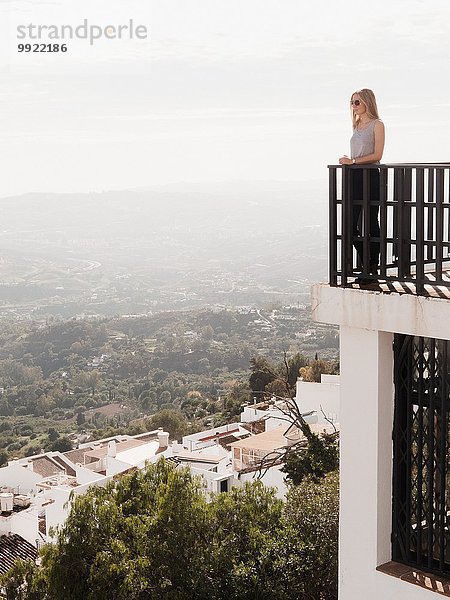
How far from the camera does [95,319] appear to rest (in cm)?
7988

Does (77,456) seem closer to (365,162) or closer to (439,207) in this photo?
(365,162)

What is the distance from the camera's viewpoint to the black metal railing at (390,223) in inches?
152

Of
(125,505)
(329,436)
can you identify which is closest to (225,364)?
(329,436)

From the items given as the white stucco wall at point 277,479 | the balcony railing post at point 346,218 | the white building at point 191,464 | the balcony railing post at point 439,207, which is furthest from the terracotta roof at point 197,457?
the balcony railing post at point 439,207

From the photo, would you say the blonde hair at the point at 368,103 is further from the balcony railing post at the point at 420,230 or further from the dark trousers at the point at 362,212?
the balcony railing post at the point at 420,230

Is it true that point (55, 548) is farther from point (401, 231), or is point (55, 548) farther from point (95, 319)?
point (95, 319)

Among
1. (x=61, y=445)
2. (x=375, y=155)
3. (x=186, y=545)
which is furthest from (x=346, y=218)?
(x=61, y=445)

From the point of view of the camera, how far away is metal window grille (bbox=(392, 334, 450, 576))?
3.96 metres

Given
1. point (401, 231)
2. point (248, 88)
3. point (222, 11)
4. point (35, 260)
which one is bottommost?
point (35, 260)

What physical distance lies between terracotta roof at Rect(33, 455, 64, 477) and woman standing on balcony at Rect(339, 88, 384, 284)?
32.4 metres

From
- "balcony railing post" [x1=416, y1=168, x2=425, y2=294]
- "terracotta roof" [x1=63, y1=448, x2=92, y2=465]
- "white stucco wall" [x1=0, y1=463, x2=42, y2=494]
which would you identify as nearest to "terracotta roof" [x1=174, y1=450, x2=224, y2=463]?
"white stucco wall" [x1=0, y1=463, x2=42, y2=494]

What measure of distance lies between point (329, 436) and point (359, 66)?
95629 mm

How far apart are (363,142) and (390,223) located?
415 millimetres

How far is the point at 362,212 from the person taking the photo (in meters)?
4.07
